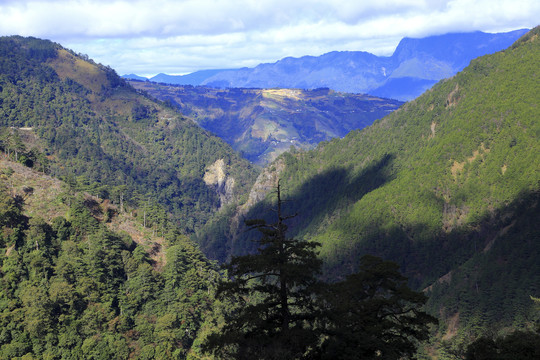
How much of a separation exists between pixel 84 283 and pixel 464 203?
348 ft

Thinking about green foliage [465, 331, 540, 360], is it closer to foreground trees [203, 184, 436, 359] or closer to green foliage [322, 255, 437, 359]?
green foliage [322, 255, 437, 359]

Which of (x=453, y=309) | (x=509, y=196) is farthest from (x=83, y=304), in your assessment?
(x=509, y=196)

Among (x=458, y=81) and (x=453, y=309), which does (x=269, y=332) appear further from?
(x=458, y=81)

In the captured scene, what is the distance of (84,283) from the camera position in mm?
85625

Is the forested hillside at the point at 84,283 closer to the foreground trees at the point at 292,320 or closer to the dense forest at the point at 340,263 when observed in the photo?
the dense forest at the point at 340,263

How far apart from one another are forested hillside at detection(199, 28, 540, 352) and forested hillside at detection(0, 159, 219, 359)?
5695 cm

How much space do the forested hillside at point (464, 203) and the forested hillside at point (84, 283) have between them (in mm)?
56954

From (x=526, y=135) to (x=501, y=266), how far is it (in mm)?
46040

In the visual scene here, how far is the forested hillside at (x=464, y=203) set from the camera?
10362cm

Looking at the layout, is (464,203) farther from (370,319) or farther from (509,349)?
(370,319)

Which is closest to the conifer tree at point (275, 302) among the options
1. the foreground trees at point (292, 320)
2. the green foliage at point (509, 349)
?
the foreground trees at point (292, 320)

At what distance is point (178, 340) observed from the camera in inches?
3253

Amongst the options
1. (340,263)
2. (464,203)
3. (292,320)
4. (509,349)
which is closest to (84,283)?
(292,320)

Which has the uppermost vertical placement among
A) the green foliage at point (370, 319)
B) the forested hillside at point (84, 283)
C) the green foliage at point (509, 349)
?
the green foliage at point (370, 319)
